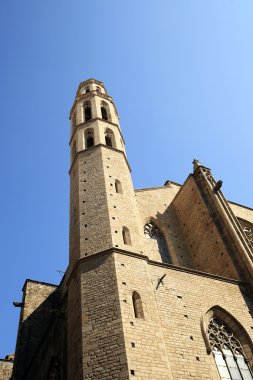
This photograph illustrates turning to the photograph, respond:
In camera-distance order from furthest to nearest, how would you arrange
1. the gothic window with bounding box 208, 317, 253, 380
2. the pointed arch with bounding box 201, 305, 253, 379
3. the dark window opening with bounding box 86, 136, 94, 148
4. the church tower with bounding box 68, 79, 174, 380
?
the dark window opening with bounding box 86, 136, 94, 148 < the pointed arch with bounding box 201, 305, 253, 379 < the gothic window with bounding box 208, 317, 253, 380 < the church tower with bounding box 68, 79, 174, 380

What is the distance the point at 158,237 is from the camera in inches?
559

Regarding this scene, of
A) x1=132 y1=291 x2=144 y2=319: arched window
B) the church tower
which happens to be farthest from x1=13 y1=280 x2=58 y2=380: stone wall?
x1=132 y1=291 x2=144 y2=319: arched window

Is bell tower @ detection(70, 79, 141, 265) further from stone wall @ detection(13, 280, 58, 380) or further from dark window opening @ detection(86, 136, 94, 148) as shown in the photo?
stone wall @ detection(13, 280, 58, 380)

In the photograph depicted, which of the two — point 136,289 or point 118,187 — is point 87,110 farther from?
point 136,289

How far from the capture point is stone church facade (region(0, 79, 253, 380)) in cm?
718

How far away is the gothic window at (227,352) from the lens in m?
8.05

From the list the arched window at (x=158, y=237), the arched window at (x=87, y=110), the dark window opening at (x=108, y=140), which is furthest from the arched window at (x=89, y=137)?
the arched window at (x=158, y=237)

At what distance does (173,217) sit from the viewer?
1558cm

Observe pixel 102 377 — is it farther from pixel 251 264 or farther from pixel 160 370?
pixel 251 264

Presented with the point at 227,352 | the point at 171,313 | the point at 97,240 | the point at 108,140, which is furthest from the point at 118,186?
the point at 227,352

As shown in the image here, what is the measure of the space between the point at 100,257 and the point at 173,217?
23.4ft

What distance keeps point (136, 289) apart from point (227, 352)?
268 centimetres

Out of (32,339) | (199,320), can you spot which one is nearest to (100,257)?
(199,320)

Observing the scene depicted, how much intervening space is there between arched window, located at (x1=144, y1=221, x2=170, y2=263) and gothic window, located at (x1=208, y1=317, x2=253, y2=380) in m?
4.49
